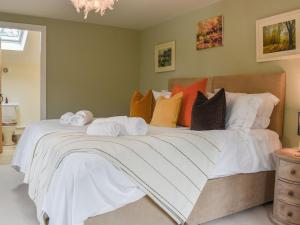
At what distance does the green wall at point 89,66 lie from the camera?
484cm

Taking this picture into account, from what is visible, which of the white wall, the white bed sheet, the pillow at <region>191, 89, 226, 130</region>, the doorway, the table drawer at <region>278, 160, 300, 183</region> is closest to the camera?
the white bed sheet

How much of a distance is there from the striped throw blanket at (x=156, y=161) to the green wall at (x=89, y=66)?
2.68 meters

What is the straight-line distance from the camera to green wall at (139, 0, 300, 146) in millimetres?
2945

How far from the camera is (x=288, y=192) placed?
2391 mm

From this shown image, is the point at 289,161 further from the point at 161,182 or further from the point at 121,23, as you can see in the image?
the point at 121,23

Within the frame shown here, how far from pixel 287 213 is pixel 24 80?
6714 mm

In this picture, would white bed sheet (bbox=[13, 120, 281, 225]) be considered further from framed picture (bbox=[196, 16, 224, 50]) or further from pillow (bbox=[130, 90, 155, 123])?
framed picture (bbox=[196, 16, 224, 50])

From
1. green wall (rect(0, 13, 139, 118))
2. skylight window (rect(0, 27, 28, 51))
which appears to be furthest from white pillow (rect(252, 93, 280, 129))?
skylight window (rect(0, 27, 28, 51))

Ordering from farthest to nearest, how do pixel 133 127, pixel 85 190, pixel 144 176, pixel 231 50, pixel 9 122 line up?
1. pixel 9 122
2. pixel 231 50
3. pixel 133 127
4. pixel 144 176
5. pixel 85 190

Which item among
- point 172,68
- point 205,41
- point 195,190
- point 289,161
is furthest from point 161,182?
point 172,68

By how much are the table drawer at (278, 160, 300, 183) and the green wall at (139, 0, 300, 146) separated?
640mm

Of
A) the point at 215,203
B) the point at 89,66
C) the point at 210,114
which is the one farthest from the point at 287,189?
the point at 89,66

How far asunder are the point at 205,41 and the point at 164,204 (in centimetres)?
259

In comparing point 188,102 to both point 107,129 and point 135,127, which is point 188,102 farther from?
point 107,129
